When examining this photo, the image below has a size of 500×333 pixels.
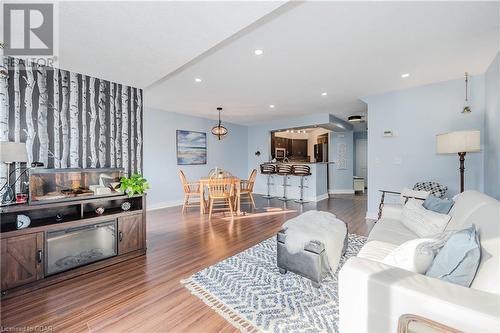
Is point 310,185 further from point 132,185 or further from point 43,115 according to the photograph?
point 43,115

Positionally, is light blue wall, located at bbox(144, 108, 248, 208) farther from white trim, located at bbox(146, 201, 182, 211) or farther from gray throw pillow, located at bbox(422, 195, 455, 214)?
gray throw pillow, located at bbox(422, 195, 455, 214)

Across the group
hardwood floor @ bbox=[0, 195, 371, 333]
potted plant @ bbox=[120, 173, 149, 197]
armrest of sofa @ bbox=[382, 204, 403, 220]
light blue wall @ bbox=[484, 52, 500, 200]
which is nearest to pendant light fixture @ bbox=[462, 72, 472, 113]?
light blue wall @ bbox=[484, 52, 500, 200]

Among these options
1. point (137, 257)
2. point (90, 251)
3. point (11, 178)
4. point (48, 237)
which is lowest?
point (137, 257)

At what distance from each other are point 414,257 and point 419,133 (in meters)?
3.61

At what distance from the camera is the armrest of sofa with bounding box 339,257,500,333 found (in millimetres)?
881

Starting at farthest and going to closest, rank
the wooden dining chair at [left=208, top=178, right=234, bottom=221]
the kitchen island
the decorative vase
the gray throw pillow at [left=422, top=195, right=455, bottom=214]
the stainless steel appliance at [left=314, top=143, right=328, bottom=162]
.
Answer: the stainless steel appliance at [left=314, top=143, right=328, bottom=162] → the kitchen island → the wooden dining chair at [left=208, top=178, right=234, bottom=221] → the gray throw pillow at [left=422, top=195, right=455, bottom=214] → the decorative vase

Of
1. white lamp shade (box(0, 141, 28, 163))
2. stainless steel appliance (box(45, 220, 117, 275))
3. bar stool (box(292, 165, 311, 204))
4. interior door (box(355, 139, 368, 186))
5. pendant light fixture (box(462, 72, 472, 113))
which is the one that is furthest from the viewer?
interior door (box(355, 139, 368, 186))

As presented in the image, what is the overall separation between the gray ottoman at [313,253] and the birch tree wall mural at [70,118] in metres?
2.40

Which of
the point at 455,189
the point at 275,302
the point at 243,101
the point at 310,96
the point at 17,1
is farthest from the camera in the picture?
the point at 243,101

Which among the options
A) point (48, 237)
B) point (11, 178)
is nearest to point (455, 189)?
point (48, 237)

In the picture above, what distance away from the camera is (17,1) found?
1.59 m

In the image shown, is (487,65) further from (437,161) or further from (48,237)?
(48,237)

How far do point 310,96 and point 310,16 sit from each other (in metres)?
2.67

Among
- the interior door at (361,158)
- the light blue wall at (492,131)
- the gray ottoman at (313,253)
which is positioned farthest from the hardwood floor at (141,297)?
the interior door at (361,158)
